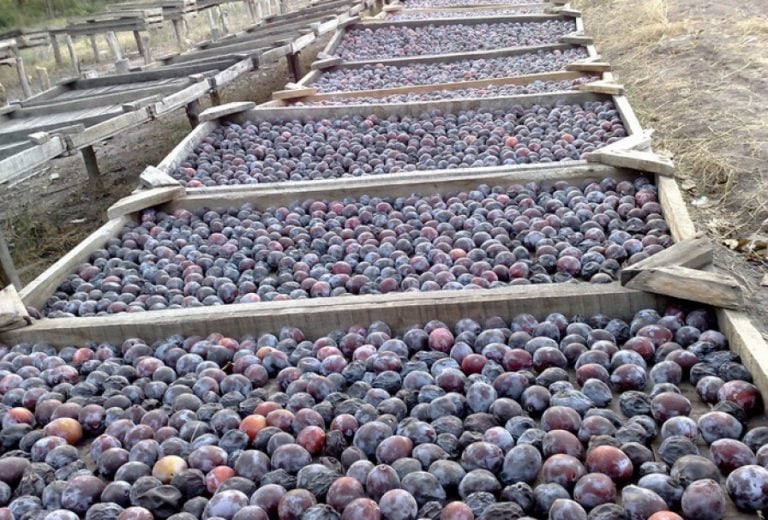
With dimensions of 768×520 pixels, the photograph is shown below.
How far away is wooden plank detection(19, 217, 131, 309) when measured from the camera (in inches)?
116

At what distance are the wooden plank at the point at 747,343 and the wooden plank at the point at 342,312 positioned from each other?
9.0 inches

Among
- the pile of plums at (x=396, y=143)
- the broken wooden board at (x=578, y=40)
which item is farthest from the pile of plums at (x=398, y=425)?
the broken wooden board at (x=578, y=40)

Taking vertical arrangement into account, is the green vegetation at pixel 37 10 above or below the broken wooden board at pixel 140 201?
above

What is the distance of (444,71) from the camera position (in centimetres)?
677

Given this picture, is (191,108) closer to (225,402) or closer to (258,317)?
A: (258,317)

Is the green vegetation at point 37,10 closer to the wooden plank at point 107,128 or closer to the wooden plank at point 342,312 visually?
the wooden plank at point 107,128

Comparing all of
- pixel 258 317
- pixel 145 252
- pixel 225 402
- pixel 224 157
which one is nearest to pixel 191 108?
pixel 224 157

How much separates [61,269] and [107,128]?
1876 mm

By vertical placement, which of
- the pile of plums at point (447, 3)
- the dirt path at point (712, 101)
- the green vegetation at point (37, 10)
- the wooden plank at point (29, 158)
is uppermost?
the green vegetation at point (37, 10)

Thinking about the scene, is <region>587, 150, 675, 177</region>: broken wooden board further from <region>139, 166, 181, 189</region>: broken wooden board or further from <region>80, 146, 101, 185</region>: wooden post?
<region>80, 146, 101, 185</region>: wooden post

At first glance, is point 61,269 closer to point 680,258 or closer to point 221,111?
point 221,111

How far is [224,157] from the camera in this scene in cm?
461

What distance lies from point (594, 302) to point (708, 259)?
49 centimetres

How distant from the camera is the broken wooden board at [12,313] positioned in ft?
8.68
